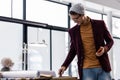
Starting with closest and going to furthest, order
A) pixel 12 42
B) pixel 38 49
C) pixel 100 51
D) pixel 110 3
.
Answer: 1. pixel 100 51
2. pixel 12 42
3. pixel 38 49
4. pixel 110 3

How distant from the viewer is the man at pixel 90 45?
2143 mm

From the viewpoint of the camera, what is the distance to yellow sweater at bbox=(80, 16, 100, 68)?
216 centimetres

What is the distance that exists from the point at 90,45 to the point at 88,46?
17mm

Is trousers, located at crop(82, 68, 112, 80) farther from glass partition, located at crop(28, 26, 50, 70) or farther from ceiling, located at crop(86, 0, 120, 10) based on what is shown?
ceiling, located at crop(86, 0, 120, 10)

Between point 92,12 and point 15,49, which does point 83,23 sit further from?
point 92,12

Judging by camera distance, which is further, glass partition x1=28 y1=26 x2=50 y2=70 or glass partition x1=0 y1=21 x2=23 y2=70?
glass partition x1=28 y1=26 x2=50 y2=70

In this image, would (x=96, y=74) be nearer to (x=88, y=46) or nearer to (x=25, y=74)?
(x=88, y=46)

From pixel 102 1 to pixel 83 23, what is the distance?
5.99 m

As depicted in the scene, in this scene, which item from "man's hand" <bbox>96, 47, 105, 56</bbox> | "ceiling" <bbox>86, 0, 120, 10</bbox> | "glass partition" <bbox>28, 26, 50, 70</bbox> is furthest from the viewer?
"ceiling" <bbox>86, 0, 120, 10</bbox>

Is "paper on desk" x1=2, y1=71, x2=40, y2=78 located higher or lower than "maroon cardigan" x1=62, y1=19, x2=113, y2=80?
lower

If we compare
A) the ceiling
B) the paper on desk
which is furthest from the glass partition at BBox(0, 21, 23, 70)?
the paper on desk

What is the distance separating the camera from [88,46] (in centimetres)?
219

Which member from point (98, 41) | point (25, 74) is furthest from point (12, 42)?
point (98, 41)

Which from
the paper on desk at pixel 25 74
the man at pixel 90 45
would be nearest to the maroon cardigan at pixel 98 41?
the man at pixel 90 45
